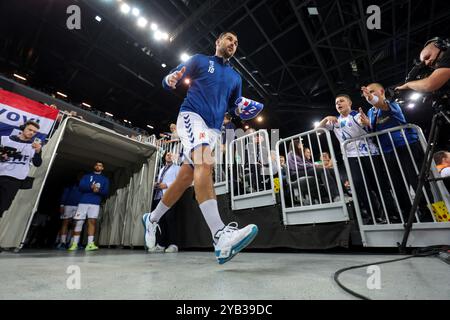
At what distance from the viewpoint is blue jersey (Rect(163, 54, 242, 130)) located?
1.73 m

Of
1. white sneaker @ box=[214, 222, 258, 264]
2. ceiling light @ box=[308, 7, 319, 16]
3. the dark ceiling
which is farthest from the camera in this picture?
the dark ceiling

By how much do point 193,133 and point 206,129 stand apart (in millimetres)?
114

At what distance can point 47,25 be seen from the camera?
6.36 meters

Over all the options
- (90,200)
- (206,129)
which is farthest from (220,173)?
(90,200)

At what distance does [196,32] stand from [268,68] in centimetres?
273

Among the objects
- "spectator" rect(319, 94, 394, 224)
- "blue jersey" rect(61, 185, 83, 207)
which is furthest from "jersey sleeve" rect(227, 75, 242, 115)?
"blue jersey" rect(61, 185, 83, 207)

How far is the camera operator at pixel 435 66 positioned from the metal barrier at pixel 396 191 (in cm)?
67

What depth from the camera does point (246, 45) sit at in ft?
22.1

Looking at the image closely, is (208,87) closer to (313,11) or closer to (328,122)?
(328,122)

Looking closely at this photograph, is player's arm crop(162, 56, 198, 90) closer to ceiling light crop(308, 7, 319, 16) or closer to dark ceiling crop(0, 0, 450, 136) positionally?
dark ceiling crop(0, 0, 450, 136)

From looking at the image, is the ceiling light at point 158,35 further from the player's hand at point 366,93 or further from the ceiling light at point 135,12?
the player's hand at point 366,93

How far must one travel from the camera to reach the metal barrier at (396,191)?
1.88 meters

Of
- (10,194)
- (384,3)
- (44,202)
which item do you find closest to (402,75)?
(384,3)

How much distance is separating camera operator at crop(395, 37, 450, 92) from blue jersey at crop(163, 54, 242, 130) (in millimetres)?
1369
